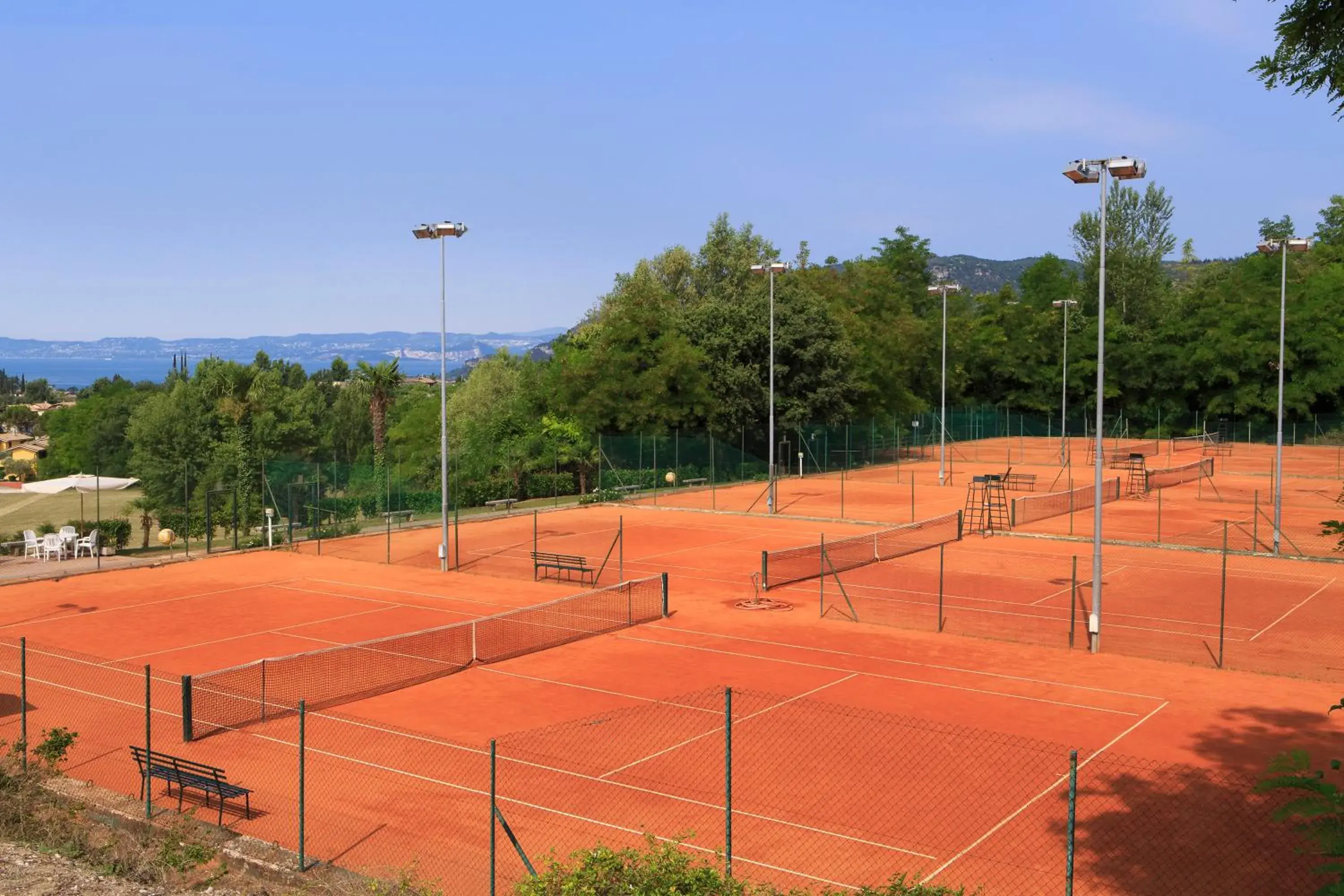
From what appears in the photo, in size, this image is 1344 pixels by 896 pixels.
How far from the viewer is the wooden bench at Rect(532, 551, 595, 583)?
3012cm

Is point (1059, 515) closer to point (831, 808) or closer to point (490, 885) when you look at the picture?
point (831, 808)

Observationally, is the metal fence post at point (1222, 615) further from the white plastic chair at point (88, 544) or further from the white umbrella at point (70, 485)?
the white umbrella at point (70, 485)

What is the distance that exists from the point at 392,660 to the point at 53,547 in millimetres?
19704

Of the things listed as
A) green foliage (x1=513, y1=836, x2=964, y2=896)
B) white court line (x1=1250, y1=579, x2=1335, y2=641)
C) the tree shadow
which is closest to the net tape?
white court line (x1=1250, y1=579, x2=1335, y2=641)

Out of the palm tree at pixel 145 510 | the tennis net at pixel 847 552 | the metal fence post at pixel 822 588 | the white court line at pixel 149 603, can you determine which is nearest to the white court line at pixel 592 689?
the metal fence post at pixel 822 588

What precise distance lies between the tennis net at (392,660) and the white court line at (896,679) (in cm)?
160

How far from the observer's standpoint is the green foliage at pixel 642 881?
332 inches

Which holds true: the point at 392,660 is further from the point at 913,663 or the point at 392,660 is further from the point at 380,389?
the point at 380,389

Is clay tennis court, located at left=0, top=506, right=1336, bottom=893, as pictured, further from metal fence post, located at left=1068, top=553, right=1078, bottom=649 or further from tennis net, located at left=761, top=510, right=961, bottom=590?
tennis net, located at left=761, top=510, right=961, bottom=590

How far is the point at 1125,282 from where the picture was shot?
102 m

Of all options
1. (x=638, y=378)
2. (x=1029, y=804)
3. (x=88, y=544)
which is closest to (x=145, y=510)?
(x=88, y=544)

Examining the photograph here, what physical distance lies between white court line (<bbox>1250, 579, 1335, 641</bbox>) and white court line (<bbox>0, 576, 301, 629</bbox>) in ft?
77.4

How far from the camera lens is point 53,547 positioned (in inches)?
1374

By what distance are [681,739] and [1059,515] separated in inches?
1204
